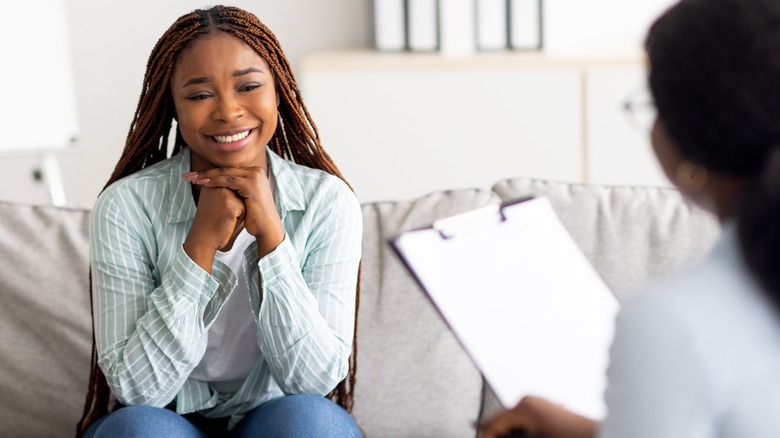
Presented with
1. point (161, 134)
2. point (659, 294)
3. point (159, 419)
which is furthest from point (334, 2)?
point (659, 294)

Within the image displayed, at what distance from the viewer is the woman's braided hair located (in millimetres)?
1453

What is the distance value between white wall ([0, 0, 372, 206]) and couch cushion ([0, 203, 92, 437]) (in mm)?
1536

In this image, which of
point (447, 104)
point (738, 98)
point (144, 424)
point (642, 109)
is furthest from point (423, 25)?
point (738, 98)

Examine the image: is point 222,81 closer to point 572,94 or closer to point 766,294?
point 766,294

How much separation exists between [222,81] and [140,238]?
26 centimetres

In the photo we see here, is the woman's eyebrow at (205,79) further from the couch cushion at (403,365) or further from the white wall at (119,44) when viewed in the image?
the white wall at (119,44)

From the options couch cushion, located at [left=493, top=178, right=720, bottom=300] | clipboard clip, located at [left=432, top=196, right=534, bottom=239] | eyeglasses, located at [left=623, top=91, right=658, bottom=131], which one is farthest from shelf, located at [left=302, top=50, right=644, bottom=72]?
eyeglasses, located at [left=623, top=91, right=658, bottom=131]

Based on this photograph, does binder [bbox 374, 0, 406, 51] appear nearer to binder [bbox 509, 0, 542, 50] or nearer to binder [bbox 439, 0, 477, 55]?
binder [bbox 439, 0, 477, 55]

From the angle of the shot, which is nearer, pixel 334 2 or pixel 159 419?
pixel 159 419

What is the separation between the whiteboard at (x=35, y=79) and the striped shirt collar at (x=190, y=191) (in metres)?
1.38

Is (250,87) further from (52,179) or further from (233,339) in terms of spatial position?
(52,179)

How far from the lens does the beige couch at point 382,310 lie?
5.56 ft

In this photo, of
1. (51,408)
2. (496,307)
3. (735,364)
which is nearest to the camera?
(735,364)

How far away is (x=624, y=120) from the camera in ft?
9.20
